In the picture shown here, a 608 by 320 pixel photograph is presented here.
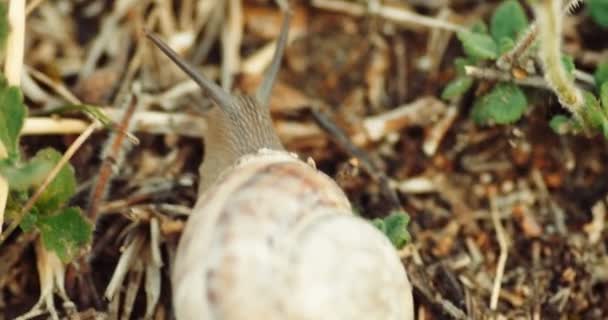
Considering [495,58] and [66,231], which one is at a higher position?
[495,58]

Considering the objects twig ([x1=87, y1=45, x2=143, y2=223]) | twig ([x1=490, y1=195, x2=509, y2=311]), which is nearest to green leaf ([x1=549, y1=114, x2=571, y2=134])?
twig ([x1=490, y1=195, x2=509, y2=311])

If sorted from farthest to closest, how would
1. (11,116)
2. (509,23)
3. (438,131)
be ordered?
1. (438,131)
2. (509,23)
3. (11,116)

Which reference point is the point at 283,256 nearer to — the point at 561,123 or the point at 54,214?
the point at 54,214

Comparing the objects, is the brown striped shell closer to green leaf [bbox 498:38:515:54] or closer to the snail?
the snail

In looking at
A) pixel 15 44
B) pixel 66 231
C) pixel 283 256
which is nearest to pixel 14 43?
pixel 15 44

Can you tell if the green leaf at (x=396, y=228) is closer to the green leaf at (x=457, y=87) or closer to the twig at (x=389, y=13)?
the green leaf at (x=457, y=87)
